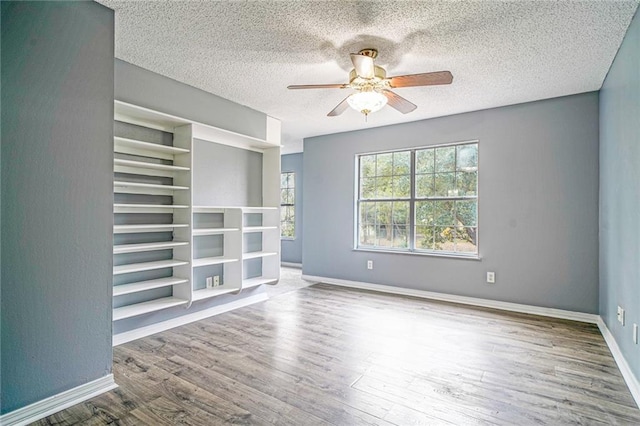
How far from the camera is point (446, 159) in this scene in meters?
4.73

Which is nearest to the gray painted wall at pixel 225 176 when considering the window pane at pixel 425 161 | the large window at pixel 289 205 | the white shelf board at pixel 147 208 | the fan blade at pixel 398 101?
the white shelf board at pixel 147 208

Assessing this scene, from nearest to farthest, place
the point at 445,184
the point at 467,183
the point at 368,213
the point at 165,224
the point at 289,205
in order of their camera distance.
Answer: the point at 165,224, the point at 467,183, the point at 445,184, the point at 368,213, the point at 289,205

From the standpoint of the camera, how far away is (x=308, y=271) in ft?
19.6

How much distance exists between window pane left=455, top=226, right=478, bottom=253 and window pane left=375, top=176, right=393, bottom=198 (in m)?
1.13

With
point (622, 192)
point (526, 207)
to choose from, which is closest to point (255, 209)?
point (526, 207)

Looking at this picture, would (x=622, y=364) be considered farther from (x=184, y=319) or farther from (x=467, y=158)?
(x=184, y=319)

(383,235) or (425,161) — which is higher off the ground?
(425,161)

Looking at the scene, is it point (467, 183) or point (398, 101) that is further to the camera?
point (467, 183)

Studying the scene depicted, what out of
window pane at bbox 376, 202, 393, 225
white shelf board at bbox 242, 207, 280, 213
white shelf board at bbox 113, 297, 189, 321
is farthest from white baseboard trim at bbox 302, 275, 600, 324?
white shelf board at bbox 113, 297, 189, 321

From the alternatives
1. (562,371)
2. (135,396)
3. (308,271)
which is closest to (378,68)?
(562,371)

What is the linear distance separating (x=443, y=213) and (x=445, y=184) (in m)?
0.40

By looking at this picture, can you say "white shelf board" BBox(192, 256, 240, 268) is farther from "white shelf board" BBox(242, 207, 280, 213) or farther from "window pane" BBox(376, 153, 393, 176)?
"window pane" BBox(376, 153, 393, 176)

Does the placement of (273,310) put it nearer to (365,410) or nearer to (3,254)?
(365,410)

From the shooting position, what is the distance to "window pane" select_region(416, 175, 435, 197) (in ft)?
15.9
